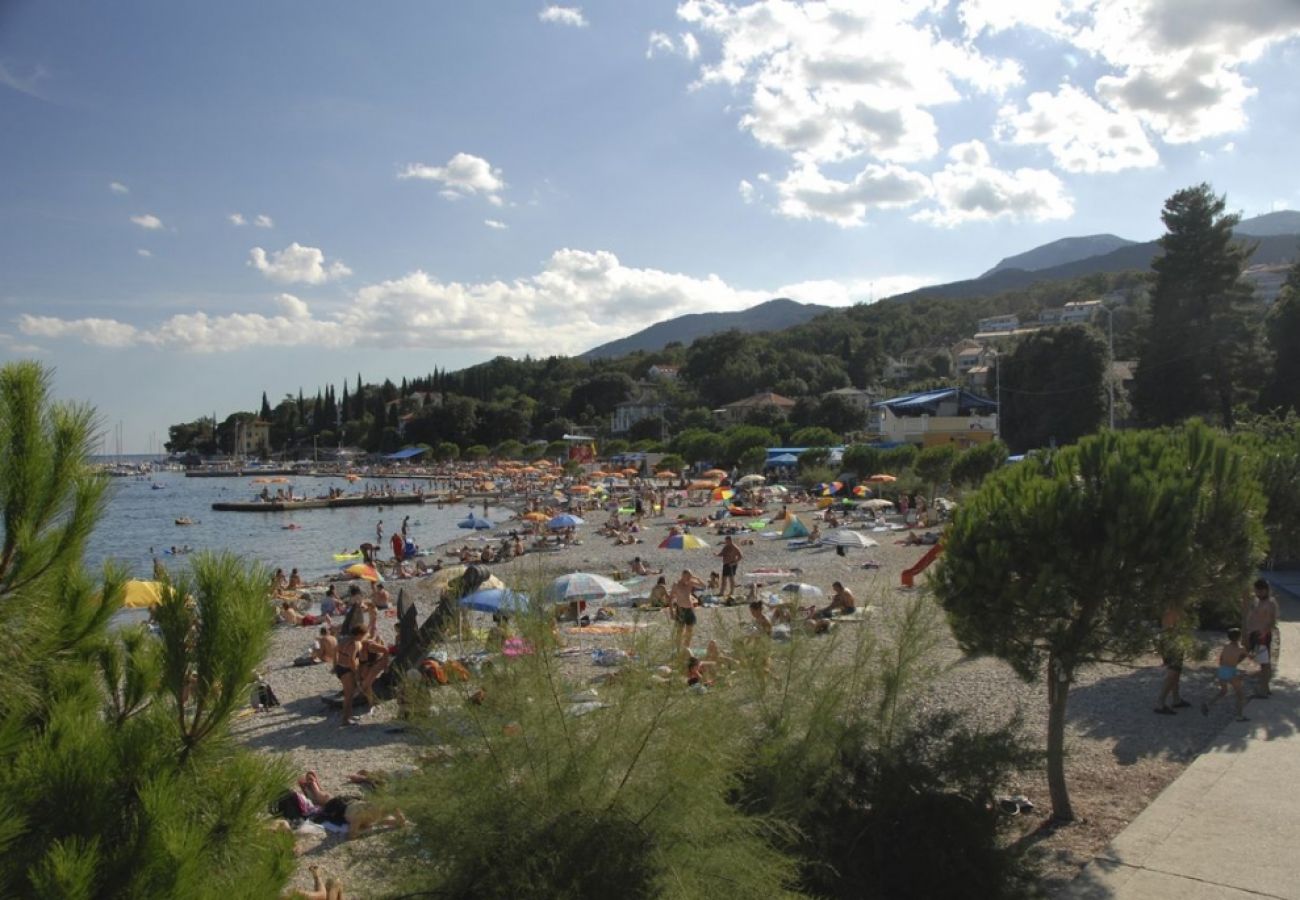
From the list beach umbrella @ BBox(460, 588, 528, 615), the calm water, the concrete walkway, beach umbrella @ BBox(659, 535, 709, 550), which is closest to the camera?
beach umbrella @ BBox(460, 588, 528, 615)

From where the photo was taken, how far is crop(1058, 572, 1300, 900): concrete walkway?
566cm

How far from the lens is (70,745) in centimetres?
240

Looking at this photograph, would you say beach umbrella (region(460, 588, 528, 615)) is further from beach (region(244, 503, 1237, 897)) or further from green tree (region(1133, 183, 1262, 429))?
green tree (region(1133, 183, 1262, 429))

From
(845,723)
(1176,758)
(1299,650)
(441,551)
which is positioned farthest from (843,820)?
(441,551)

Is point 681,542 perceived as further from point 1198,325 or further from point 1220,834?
point 1198,325

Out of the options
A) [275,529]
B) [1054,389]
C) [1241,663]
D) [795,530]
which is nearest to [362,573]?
[795,530]

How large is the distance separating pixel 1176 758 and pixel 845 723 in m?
5.12

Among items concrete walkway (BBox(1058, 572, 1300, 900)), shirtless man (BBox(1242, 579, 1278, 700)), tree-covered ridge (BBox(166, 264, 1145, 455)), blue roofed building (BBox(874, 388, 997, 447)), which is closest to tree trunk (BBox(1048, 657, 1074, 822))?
concrete walkway (BBox(1058, 572, 1300, 900))

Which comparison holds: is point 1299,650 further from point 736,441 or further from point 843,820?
point 736,441

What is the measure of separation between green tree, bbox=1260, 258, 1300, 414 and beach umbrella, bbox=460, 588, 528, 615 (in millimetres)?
39124

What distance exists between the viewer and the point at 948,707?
385 inches

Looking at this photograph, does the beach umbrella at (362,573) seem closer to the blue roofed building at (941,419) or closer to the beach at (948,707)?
the beach at (948,707)

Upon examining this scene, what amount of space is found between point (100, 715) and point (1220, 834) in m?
7.25

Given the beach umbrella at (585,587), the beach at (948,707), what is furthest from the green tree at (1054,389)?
the beach umbrella at (585,587)
